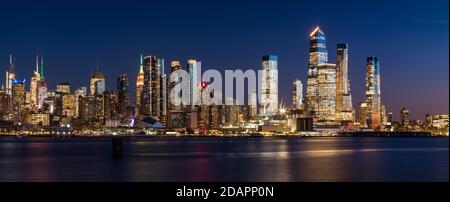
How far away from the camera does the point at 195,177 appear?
46.8 meters

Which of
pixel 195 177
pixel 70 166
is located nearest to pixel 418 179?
pixel 195 177
